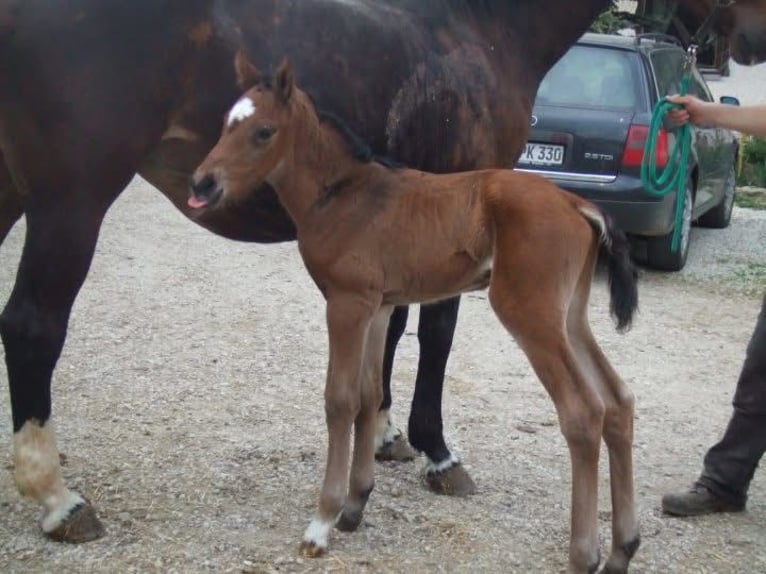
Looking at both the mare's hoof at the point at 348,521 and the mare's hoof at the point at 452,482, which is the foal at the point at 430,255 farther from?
the mare's hoof at the point at 452,482

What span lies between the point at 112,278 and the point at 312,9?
4.45 metres

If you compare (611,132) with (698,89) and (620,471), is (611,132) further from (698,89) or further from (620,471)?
(620,471)

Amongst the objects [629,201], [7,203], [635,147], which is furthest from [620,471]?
[635,147]

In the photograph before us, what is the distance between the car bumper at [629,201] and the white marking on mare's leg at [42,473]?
5.49 meters

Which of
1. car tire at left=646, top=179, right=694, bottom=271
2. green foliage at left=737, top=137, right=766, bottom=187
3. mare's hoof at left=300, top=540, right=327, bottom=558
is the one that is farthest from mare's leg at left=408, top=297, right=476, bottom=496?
green foliage at left=737, top=137, right=766, bottom=187

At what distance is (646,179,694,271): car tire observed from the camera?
8727 mm

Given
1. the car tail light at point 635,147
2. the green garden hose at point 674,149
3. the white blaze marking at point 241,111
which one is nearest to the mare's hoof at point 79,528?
the white blaze marking at point 241,111

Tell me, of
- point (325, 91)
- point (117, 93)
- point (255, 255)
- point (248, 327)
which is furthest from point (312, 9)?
point (255, 255)

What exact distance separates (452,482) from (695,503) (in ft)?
3.20

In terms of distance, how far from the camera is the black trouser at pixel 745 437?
13.5ft

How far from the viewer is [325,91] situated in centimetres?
377

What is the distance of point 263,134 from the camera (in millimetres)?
3260

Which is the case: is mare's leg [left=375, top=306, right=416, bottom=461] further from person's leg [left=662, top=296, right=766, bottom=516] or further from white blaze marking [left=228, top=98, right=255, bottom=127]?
white blaze marking [left=228, top=98, right=255, bottom=127]

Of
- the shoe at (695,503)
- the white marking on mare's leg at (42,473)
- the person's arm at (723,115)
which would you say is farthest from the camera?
the shoe at (695,503)
